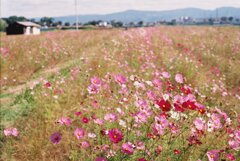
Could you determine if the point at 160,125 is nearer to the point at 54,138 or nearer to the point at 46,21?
the point at 54,138

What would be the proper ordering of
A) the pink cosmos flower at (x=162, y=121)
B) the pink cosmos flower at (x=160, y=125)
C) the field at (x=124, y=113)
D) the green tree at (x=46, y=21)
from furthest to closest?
the green tree at (x=46, y=21), the field at (x=124, y=113), the pink cosmos flower at (x=162, y=121), the pink cosmos flower at (x=160, y=125)

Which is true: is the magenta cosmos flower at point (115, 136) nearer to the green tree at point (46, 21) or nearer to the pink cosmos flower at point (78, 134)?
A: the pink cosmos flower at point (78, 134)

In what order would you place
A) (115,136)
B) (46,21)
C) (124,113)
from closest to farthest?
(115,136), (124,113), (46,21)

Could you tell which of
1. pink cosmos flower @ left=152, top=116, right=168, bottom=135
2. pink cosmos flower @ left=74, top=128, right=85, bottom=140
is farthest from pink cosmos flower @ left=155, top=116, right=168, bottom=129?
pink cosmos flower @ left=74, top=128, right=85, bottom=140

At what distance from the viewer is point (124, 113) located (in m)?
4.50

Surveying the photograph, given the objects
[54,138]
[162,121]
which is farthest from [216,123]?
[54,138]

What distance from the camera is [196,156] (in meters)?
4.09

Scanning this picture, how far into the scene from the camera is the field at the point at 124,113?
346 centimetres

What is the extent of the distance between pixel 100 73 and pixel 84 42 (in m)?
12.1

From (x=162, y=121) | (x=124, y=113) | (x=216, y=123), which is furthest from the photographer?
(x=124, y=113)

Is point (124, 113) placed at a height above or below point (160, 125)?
below

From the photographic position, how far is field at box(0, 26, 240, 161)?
346 centimetres

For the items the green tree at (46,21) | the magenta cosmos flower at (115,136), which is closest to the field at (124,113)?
the magenta cosmos flower at (115,136)

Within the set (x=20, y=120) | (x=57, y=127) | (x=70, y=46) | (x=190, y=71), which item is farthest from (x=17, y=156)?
(x=70, y=46)
